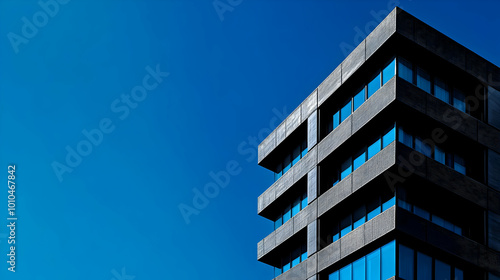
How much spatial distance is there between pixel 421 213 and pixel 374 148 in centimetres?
405

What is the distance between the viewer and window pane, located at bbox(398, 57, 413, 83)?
39.1m

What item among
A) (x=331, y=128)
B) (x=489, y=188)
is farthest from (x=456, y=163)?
(x=331, y=128)

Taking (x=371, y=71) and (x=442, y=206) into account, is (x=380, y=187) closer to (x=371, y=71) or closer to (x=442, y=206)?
(x=442, y=206)

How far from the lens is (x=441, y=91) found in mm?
40625

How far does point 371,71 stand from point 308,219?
8.80 m

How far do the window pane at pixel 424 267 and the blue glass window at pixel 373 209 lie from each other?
9.74 ft

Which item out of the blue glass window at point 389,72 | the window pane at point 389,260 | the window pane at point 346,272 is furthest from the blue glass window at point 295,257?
the blue glass window at point 389,72

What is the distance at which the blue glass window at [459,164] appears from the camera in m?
40.2

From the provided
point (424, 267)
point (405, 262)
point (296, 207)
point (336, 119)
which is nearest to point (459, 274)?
point (424, 267)

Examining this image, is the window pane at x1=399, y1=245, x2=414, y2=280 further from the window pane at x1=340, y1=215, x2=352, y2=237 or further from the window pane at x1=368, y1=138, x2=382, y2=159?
the window pane at x1=368, y1=138, x2=382, y2=159

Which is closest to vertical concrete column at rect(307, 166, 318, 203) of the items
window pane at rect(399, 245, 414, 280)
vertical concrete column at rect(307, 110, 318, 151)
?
vertical concrete column at rect(307, 110, 318, 151)

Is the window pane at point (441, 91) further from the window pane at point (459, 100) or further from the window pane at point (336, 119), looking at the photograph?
the window pane at point (336, 119)

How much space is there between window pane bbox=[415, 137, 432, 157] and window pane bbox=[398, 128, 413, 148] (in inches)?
14.5

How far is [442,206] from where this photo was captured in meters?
38.7
